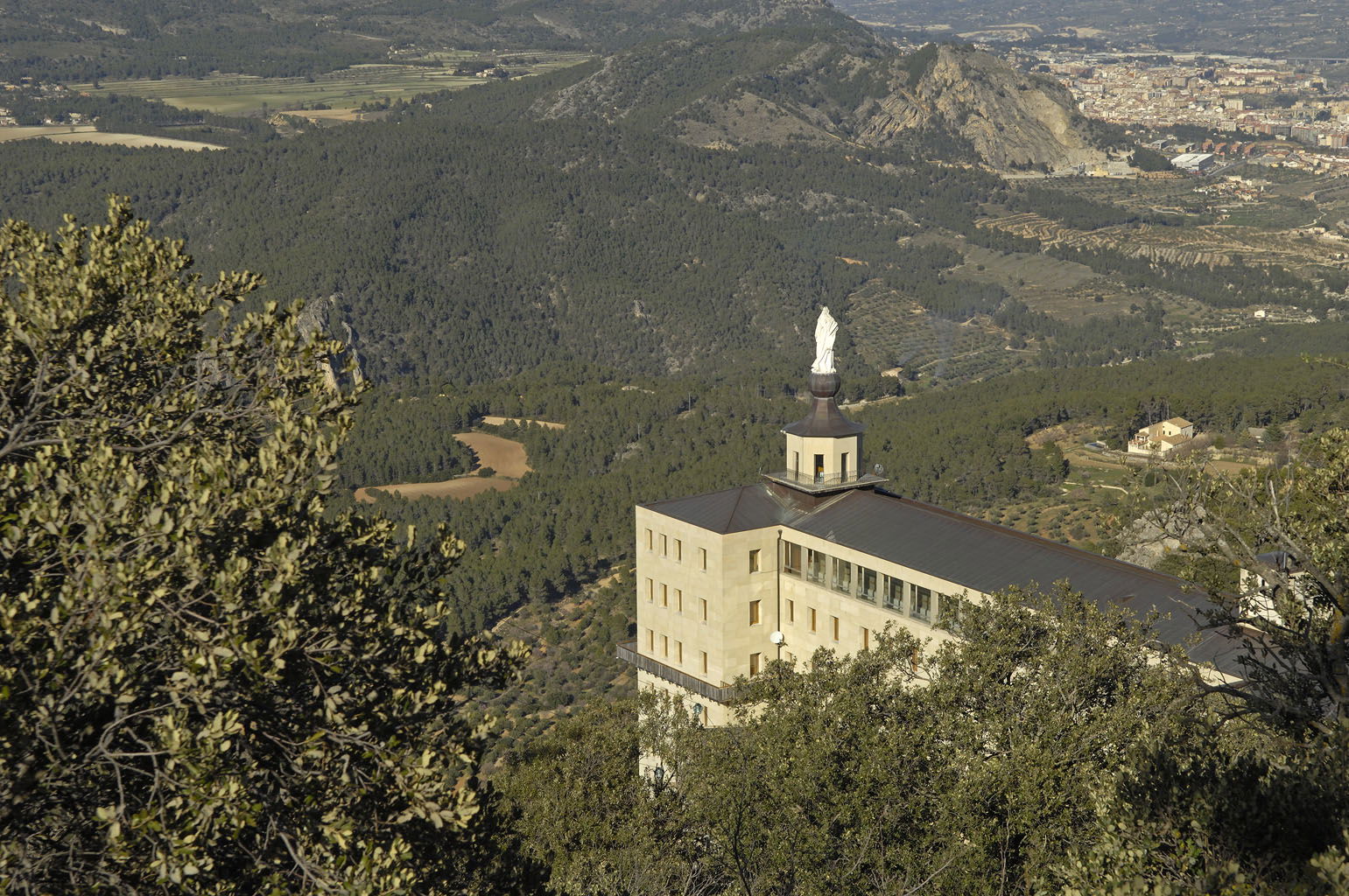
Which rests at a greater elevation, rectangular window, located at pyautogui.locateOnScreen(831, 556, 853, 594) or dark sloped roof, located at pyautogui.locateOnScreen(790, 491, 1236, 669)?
dark sloped roof, located at pyautogui.locateOnScreen(790, 491, 1236, 669)

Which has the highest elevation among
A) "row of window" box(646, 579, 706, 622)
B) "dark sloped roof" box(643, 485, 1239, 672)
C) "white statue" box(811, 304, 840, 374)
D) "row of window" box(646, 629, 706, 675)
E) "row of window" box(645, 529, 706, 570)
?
"white statue" box(811, 304, 840, 374)

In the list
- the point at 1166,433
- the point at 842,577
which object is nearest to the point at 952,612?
the point at 842,577

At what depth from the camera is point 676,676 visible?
60.1 metres

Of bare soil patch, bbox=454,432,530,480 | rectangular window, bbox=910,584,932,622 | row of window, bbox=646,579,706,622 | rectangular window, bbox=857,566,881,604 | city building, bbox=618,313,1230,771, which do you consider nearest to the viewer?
rectangular window, bbox=910,584,932,622

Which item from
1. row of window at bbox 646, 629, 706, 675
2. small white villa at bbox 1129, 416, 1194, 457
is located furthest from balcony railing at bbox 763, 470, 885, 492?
small white villa at bbox 1129, 416, 1194, 457

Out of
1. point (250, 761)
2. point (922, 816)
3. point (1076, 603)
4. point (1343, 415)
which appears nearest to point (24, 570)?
point (250, 761)

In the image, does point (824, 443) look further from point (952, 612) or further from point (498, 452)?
point (498, 452)

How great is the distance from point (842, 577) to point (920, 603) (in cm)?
426

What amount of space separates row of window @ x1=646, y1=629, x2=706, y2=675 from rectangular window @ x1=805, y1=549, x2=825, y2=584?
5.25 m

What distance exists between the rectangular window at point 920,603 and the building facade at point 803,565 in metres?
0.04

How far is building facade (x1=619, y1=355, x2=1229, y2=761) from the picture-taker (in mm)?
51750

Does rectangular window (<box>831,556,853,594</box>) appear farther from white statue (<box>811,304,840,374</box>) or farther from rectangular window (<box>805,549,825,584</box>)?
white statue (<box>811,304,840,374</box>)

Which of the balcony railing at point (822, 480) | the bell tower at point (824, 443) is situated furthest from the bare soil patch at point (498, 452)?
the bell tower at point (824, 443)

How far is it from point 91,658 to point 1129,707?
21864mm
